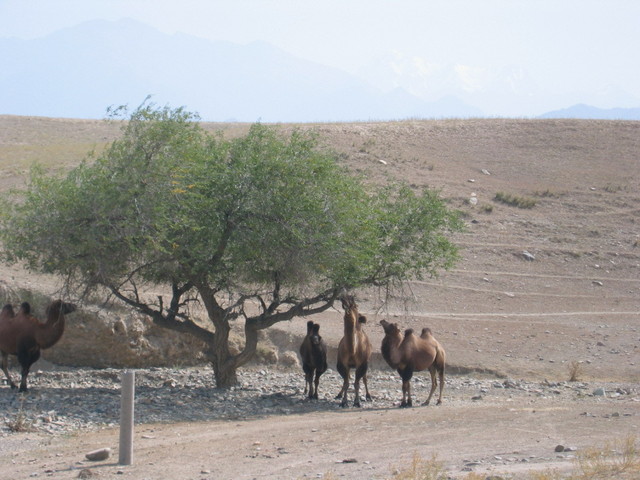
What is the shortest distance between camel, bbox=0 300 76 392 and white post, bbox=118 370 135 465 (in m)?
5.20

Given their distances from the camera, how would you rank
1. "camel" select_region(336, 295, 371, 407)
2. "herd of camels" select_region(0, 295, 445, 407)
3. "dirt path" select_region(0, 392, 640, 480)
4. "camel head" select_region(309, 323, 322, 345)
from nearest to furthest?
"dirt path" select_region(0, 392, 640, 480), "herd of camels" select_region(0, 295, 445, 407), "camel" select_region(336, 295, 371, 407), "camel head" select_region(309, 323, 322, 345)

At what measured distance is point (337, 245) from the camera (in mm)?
15039

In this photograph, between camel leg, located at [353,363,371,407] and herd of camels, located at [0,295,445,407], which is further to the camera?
camel leg, located at [353,363,371,407]

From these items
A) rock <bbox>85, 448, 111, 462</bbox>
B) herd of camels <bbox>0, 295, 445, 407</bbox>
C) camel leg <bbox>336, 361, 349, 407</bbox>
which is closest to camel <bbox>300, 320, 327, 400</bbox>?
herd of camels <bbox>0, 295, 445, 407</bbox>

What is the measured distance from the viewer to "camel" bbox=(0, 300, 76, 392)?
14.8m

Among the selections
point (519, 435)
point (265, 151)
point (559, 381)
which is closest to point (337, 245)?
point (265, 151)

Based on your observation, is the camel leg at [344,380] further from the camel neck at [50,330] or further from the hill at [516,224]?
the camel neck at [50,330]

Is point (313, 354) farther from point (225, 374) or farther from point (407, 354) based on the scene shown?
point (225, 374)

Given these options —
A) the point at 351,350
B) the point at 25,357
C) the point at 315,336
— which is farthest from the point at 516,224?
the point at 25,357

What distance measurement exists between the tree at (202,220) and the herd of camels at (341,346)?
794 millimetres

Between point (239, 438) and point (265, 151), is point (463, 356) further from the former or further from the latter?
point (239, 438)

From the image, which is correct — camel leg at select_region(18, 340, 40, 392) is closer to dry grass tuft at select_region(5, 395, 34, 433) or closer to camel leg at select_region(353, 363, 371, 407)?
dry grass tuft at select_region(5, 395, 34, 433)

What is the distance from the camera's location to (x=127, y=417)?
33.3 ft

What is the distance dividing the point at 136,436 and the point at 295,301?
5.38 m
